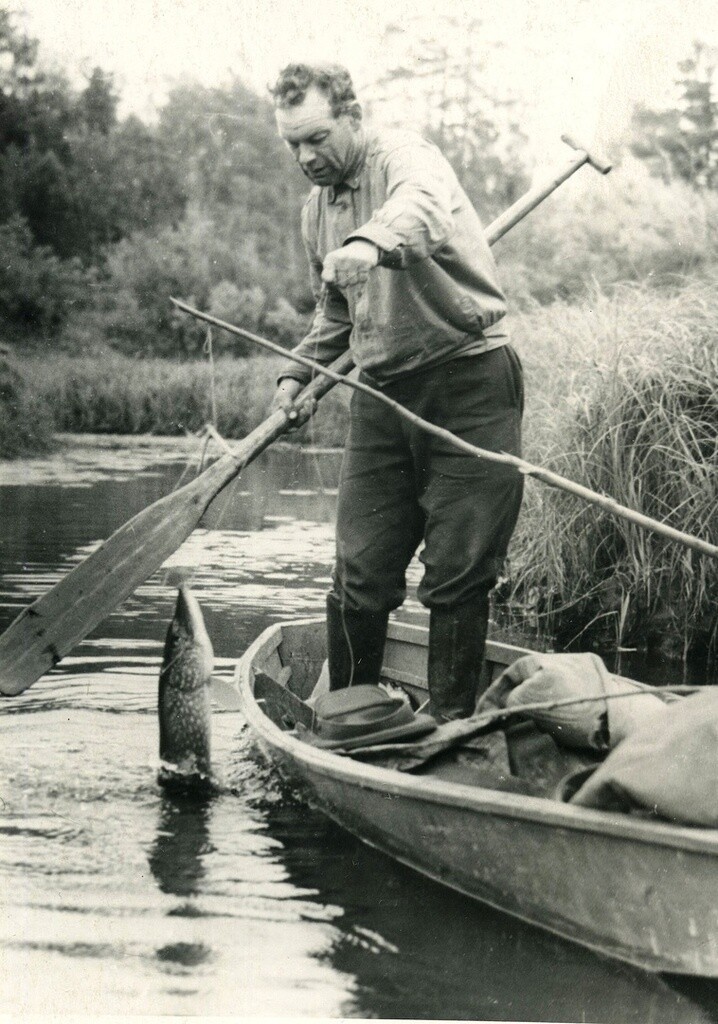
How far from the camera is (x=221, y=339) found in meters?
21.2

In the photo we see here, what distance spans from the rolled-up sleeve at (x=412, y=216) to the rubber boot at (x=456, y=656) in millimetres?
1123

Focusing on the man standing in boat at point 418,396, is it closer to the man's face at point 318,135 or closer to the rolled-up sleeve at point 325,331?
the man's face at point 318,135

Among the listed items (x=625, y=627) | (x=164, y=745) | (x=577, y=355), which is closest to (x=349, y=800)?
(x=164, y=745)

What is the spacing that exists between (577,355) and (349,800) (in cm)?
379

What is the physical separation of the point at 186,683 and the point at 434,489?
0.97 meters

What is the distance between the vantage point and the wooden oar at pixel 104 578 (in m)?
3.76

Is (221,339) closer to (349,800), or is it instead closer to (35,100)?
(35,100)

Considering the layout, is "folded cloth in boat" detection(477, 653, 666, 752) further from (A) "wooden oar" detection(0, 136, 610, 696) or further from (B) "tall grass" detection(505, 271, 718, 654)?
(B) "tall grass" detection(505, 271, 718, 654)

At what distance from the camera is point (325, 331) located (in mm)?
4133

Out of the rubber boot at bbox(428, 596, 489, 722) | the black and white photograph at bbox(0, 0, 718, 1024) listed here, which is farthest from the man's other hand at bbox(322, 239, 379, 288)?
the rubber boot at bbox(428, 596, 489, 722)

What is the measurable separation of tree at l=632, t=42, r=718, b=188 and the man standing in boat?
9337mm

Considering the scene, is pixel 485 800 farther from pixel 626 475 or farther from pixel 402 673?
pixel 626 475

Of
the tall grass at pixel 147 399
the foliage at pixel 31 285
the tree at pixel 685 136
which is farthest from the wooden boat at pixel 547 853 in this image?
the foliage at pixel 31 285

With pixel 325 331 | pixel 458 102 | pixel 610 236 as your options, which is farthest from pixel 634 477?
pixel 458 102
